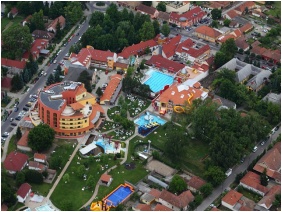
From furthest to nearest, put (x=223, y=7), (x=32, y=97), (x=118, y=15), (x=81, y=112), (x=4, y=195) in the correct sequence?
(x=223, y=7)
(x=118, y=15)
(x=32, y=97)
(x=81, y=112)
(x=4, y=195)

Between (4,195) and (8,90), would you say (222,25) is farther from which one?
(4,195)

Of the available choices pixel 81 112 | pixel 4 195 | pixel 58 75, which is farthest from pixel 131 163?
pixel 58 75

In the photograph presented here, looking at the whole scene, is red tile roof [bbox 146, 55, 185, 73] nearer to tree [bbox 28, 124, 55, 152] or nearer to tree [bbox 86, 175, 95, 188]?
tree [bbox 28, 124, 55, 152]

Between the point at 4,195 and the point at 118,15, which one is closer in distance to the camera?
the point at 4,195

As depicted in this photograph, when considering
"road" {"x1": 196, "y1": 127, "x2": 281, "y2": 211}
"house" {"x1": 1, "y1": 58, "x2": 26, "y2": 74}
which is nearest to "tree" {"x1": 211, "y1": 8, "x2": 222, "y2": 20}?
"road" {"x1": 196, "y1": 127, "x2": 281, "y2": 211}

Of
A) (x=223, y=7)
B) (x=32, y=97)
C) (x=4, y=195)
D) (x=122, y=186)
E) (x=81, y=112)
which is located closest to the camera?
(x=4, y=195)

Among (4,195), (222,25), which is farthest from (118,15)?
A: (4,195)
